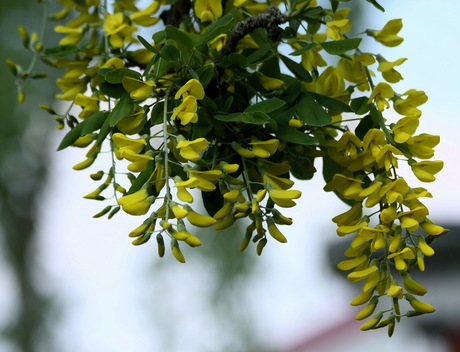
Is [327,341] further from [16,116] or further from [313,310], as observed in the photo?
[16,116]

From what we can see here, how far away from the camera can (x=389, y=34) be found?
1.70 feet

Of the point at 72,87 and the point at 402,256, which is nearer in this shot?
the point at 402,256

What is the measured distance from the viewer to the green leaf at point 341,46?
1.50ft

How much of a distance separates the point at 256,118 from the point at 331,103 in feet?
0.29

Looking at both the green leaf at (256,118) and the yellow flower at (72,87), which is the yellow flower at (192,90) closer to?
the green leaf at (256,118)

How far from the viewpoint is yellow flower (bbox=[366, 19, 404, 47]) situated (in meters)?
0.51

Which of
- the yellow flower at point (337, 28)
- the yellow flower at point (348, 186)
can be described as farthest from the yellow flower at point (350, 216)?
the yellow flower at point (337, 28)

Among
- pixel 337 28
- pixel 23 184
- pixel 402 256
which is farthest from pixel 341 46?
pixel 23 184

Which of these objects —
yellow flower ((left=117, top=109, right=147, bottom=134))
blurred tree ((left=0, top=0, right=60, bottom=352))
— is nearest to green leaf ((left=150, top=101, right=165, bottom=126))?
yellow flower ((left=117, top=109, right=147, bottom=134))

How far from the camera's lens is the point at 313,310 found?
2049 millimetres

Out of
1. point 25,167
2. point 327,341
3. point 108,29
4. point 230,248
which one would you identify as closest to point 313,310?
point 327,341

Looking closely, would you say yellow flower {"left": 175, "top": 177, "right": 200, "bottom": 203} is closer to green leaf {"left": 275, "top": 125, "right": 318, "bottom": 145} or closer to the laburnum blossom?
green leaf {"left": 275, "top": 125, "right": 318, "bottom": 145}

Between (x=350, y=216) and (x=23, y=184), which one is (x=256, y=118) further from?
(x=23, y=184)

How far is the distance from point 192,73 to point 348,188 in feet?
0.45
